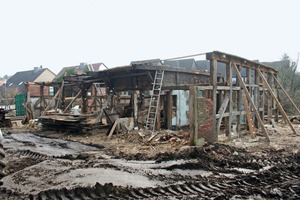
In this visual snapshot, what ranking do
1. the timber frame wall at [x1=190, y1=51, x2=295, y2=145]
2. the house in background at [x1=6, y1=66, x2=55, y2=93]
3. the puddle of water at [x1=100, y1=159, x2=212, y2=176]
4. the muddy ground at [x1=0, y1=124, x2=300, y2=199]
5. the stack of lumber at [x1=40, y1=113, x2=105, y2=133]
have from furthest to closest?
1. the house in background at [x1=6, y1=66, x2=55, y2=93]
2. the stack of lumber at [x1=40, y1=113, x2=105, y2=133]
3. the timber frame wall at [x1=190, y1=51, x2=295, y2=145]
4. the puddle of water at [x1=100, y1=159, x2=212, y2=176]
5. the muddy ground at [x1=0, y1=124, x2=300, y2=199]

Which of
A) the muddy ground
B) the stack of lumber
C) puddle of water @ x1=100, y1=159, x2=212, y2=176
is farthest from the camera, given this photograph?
the stack of lumber

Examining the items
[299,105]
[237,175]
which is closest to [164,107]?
[237,175]

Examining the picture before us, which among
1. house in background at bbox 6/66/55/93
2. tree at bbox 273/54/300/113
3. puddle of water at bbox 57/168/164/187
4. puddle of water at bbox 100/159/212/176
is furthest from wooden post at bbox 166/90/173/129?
house in background at bbox 6/66/55/93

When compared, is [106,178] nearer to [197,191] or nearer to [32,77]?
[197,191]

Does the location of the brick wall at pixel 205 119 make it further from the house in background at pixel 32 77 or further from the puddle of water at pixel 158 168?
the house in background at pixel 32 77

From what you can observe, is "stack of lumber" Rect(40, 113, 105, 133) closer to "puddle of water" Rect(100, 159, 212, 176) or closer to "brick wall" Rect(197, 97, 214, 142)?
"puddle of water" Rect(100, 159, 212, 176)

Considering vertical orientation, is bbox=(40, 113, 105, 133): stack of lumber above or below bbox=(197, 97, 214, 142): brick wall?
below

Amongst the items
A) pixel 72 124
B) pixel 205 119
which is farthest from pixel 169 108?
pixel 72 124

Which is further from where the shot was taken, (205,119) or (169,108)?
(169,108)

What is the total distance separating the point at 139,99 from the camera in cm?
1452

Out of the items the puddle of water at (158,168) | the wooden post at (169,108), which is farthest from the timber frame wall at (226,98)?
the wooden post at (169,108)

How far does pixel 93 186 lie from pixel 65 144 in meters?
6.22

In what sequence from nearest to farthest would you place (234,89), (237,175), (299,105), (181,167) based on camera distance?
(237,175) < (181,167) < (234,89) < (299,105)

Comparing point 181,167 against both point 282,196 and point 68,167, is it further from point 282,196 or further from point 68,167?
point 68,167
